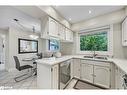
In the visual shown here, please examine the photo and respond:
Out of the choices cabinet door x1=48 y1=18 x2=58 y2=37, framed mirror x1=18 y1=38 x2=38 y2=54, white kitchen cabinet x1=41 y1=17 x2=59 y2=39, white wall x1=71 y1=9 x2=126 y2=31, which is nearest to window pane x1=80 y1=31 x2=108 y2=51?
white wall x1=71 y1=9 x2=126 y2=31

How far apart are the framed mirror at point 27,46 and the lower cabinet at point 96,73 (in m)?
3.55

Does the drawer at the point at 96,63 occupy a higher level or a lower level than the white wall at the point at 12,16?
lower

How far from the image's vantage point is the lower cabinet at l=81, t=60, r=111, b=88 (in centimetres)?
239

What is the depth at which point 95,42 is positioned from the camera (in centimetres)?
337

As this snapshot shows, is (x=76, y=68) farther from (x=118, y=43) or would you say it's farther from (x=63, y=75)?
(x=118, y=43)

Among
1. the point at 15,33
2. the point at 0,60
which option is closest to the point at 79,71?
the point at 15,33

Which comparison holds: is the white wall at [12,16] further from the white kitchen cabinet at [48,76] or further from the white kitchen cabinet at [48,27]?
the white kitchen cabinet at [48,76]

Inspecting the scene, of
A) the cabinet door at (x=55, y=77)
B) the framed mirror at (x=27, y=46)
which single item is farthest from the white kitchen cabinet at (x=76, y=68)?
the framed mirror at (x=27, y=46)

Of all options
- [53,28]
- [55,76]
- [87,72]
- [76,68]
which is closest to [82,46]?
[76,68]

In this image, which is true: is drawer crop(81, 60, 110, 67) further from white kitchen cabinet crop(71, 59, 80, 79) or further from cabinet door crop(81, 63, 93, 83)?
white kitchen cabinet crop(71, 59, 80, 79)

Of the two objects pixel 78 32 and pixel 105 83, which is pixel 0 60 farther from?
pixel 105 83

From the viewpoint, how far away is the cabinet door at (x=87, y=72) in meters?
2.71

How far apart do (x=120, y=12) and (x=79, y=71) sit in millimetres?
2148

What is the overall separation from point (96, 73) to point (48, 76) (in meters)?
1.55
